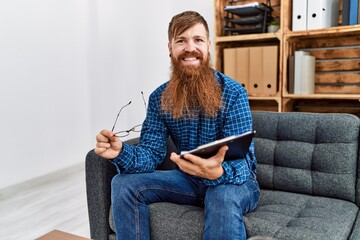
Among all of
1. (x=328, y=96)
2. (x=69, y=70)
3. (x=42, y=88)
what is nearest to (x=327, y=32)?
(x=328, y=96)

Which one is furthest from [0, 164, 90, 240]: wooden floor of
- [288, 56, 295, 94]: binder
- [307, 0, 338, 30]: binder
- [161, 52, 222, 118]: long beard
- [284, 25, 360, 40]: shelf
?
[307, 0, 338, 30]: binder

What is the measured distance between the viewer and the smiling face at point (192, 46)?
1484 millimetres

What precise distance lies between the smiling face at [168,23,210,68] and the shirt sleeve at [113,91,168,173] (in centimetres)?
23

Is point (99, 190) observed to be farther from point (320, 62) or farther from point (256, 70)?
point (320, 62)

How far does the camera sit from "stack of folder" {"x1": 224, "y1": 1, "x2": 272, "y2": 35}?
2.71 metres

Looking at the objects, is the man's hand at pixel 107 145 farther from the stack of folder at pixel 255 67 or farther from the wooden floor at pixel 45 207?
the stack of folder at pixel 255 67

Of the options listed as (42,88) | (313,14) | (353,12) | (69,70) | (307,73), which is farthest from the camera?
(69,70)

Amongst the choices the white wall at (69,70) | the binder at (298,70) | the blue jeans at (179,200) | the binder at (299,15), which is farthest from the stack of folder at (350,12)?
the blue jeans at (179,200)

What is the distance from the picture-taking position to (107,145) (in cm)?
132

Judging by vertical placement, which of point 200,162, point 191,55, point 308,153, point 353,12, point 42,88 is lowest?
point 308,153

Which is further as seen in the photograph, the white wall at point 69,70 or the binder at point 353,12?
the white wall at point 69,70

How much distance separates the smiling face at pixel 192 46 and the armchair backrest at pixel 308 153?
48 centimetres

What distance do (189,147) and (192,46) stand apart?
1.41 feet

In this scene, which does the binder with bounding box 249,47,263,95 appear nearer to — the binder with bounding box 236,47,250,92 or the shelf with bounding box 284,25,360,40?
the binder with bounding box 236,47,250,92
